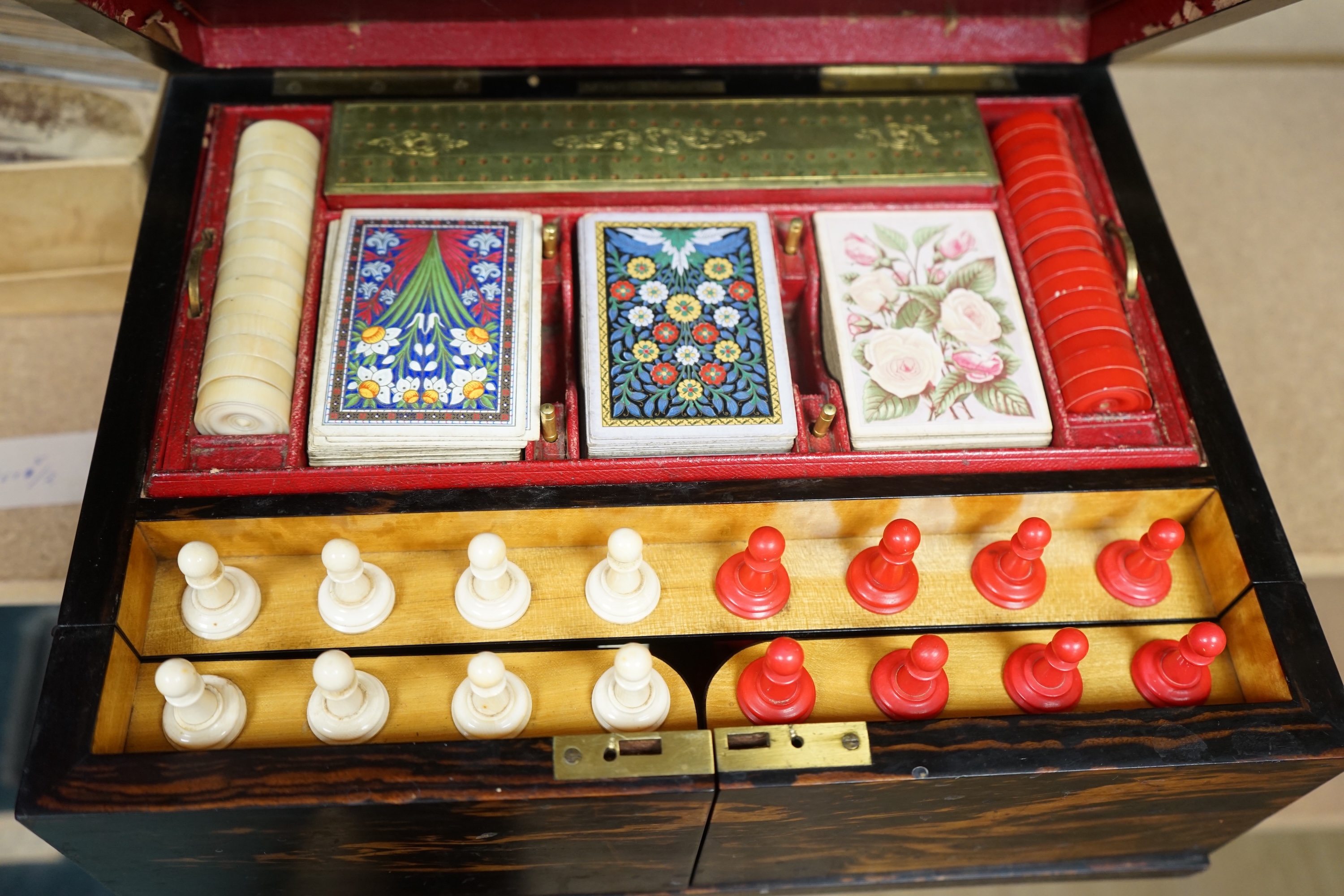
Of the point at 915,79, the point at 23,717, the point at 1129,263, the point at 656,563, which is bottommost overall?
the point at 23,717

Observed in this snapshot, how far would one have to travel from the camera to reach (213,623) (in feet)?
5.73

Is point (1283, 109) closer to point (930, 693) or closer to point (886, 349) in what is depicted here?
point (886, 349)

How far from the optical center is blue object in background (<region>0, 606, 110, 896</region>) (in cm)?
208

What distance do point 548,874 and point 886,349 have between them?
116 centimetres

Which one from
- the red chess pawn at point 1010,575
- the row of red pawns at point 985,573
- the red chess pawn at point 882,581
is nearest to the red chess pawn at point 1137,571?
the row of red pawns at point 985,573

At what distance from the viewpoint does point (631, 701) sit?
1678mm

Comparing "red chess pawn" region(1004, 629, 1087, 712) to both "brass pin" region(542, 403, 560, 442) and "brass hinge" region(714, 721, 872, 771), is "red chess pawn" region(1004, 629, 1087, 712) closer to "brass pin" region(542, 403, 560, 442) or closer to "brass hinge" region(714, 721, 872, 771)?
"brass hinge" region(714, 721, 872, 771)

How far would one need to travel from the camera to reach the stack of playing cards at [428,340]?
1819 mm

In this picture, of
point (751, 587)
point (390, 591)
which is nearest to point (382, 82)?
point (390, 591)

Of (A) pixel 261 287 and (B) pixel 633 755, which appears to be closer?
(B) pixel 633 755

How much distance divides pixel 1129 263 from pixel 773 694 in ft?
3.81

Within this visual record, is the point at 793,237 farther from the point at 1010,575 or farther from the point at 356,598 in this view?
the point at 356,598

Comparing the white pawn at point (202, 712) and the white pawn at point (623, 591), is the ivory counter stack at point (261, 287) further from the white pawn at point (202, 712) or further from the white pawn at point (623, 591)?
the white pawn at point (623, 591)

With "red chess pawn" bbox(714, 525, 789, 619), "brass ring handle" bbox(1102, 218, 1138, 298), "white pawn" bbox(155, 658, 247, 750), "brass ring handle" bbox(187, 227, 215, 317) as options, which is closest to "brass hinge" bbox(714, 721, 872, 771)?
"red chess pawn" bbox(714, 525, 789, 619)
